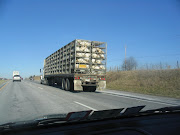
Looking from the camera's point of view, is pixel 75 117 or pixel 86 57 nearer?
pixel 75 117

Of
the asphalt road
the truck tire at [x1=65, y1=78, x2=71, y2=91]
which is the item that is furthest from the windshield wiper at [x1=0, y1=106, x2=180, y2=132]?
the truck tire at [x1=65, y1=78, x2=71, y2=91]

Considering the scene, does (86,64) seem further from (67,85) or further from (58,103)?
(58,103)

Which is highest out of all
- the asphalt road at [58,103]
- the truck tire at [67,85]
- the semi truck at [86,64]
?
the semi truck at [86,64]

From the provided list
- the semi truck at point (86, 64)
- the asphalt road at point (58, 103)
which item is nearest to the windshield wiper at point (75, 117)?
the asphalt road at point (58, 103)

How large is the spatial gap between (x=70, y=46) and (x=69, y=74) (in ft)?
8.92

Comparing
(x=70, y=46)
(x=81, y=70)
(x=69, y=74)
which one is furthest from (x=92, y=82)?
(x=70, y=46)

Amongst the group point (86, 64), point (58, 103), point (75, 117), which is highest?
point (86, 64)

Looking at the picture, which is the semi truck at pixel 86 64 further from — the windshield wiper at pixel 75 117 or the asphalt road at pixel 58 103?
the windshield wiper at pixel 75 117

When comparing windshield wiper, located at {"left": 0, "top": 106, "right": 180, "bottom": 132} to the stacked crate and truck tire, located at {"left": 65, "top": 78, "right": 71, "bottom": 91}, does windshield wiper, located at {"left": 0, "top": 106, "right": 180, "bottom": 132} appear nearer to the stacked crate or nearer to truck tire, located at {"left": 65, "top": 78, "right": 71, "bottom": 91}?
the stacked crate

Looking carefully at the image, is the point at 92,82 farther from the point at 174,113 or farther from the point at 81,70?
the point at 174,113

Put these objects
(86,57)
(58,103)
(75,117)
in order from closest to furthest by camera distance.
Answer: (75,117)
(58,103)
(86,57)

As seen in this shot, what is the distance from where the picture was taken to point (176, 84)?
1703 centimetres

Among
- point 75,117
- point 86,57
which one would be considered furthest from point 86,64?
point 75,117

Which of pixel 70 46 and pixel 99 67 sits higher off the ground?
pixel 70 46
